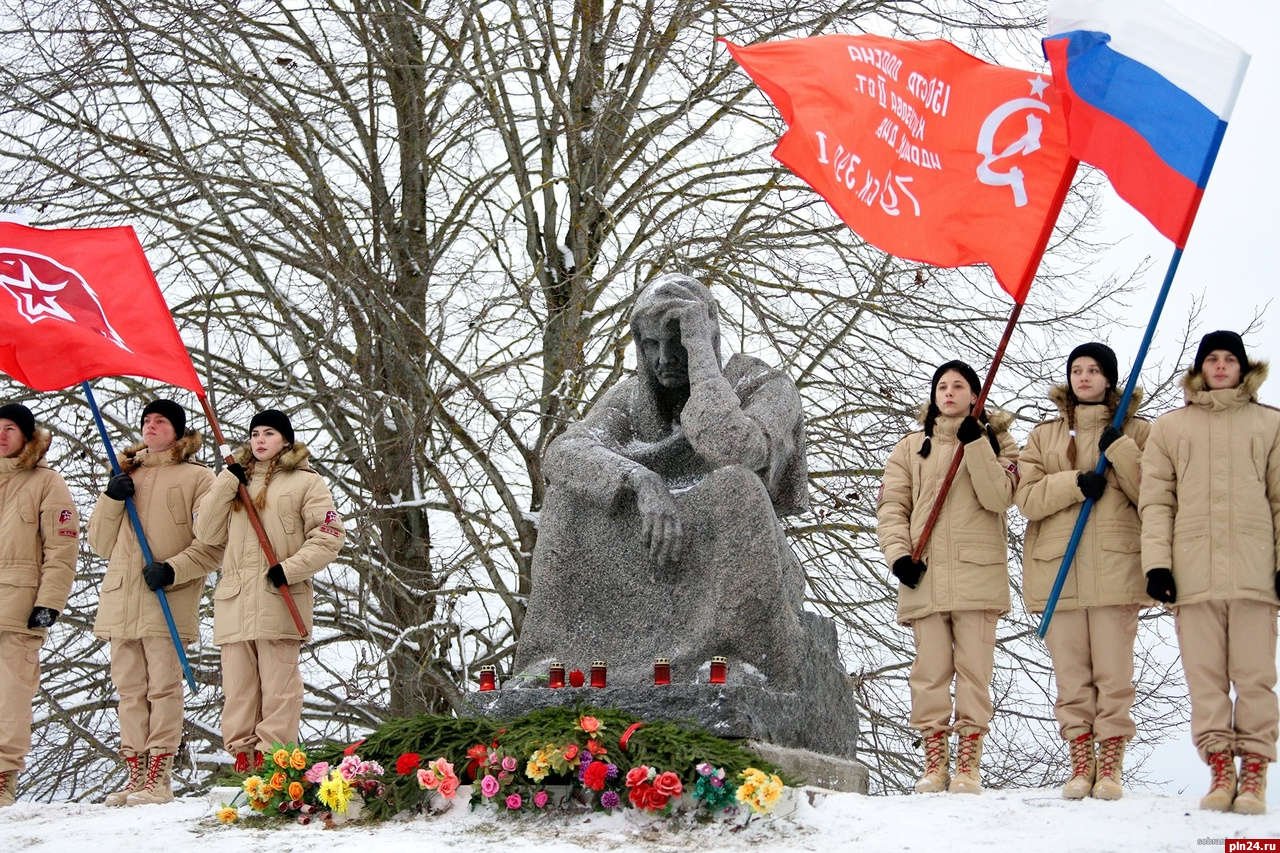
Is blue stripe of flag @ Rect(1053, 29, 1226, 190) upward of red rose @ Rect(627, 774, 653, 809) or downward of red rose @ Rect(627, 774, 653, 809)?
upward

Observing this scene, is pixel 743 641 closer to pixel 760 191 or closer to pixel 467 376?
pixel 467 376

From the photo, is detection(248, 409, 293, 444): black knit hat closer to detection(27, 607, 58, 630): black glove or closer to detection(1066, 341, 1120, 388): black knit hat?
detection(27, 607, 58, 630): black glove

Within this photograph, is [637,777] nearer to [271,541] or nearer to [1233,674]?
[1233,674]

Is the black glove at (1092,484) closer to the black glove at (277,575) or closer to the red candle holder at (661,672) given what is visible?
the red candle holder at (661,672)

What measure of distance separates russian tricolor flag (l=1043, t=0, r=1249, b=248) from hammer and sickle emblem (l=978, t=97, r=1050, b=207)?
0.47 metres

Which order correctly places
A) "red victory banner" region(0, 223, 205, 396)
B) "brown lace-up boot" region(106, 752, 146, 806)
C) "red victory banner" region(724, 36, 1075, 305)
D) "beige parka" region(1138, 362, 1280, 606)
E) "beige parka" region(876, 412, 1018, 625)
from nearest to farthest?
"beige parka" region(1138, 362, 1280, 606)
"beige parka" region(876, 412, 1018, 625)
"red victory banner" region(724, 36, 1075, 305)
"brown lace-up boot" region(106, 752, 146, 806)
"red victory banner" region(0, 223, 205, 396)

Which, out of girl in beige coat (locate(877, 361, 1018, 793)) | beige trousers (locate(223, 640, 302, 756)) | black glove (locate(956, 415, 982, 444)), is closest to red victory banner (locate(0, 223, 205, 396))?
beige trousers (locate(223, 640, 302, 756))

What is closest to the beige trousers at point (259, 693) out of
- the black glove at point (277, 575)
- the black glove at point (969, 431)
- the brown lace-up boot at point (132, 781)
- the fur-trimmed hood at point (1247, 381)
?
the black glove at point (277, 575)

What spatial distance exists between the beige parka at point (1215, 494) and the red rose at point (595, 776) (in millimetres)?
2064

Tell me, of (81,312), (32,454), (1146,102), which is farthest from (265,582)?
(1146,102)

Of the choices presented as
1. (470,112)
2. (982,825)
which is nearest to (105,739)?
(470,112)

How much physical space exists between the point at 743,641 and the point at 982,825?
3.97 ft

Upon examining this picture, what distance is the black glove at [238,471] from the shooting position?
6.48 m

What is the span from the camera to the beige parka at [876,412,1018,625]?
5.54 meters
